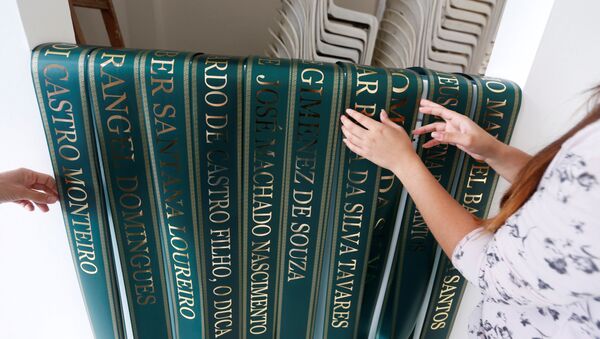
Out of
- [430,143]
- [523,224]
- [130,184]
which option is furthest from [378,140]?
[130,184]

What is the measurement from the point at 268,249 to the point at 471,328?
0.47 meters

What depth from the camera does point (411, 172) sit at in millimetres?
677

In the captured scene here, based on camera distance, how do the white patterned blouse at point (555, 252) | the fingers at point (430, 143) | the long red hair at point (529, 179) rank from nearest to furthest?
1. the white patterned blouse at point (555, 252)
2. the long red hair at point (529, 179)
3. the fingers at point (430, 143)

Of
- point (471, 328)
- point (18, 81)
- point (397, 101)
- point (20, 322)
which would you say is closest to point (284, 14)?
point (397, 101)

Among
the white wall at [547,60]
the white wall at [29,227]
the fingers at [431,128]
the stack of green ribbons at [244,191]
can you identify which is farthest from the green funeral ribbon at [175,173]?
the white wall at [547,60]

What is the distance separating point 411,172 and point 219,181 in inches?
15.2

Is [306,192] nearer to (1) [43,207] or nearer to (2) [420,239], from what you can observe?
(2) [420,239]

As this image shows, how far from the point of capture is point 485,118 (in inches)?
30.9

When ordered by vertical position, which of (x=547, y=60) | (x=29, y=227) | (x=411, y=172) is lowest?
(x=29, y=227)

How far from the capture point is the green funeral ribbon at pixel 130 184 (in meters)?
0.67

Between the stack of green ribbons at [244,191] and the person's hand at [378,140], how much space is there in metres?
0.03

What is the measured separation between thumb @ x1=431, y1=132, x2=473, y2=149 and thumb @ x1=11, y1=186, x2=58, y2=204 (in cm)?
78

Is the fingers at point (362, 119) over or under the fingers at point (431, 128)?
over

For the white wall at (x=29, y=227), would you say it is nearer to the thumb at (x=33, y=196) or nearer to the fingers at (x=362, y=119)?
the thumb at (x=33, y=196)
